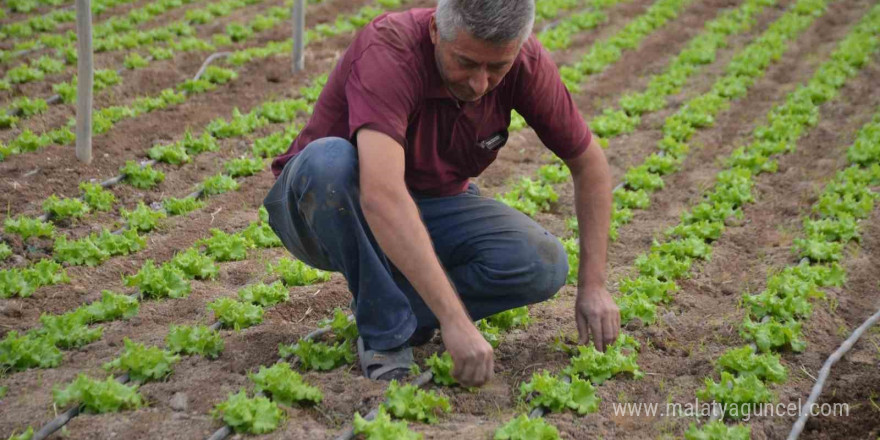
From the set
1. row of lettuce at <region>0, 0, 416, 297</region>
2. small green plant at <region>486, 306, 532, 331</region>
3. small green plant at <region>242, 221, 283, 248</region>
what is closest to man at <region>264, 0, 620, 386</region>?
small green plant at <region>486, 306, 532, 331</region>

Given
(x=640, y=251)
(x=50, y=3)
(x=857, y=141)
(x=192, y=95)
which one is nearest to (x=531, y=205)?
(x=640, y=251)

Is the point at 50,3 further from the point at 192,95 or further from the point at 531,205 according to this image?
the point at 531,205

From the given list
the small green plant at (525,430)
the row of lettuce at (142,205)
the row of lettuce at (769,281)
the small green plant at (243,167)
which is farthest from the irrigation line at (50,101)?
the small green plant at (525,430)

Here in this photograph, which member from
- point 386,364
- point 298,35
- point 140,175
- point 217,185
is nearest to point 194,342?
point 386,364

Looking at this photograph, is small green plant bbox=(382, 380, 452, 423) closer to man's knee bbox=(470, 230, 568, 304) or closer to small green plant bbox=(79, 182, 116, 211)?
man's knee bbox=(470, 230, 568, 304)

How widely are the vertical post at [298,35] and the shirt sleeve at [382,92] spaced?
6.28m

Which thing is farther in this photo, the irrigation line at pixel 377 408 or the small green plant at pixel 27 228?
the small green plant at pixel 27 228

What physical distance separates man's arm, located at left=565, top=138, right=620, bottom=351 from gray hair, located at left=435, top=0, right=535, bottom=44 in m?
0.80

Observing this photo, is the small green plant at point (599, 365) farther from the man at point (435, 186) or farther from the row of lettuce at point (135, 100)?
the row of lettuce at point (135, 100)

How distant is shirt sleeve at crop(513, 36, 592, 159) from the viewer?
3697 millimetres

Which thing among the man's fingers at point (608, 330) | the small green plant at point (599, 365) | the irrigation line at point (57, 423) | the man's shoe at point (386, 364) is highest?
the man's fingers at point (608, 330)

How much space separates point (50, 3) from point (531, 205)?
7997 mm

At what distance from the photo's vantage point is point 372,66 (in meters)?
3.39

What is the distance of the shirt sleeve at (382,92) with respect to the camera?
130 inches
